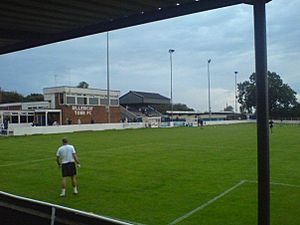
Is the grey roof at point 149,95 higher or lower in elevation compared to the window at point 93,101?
higher

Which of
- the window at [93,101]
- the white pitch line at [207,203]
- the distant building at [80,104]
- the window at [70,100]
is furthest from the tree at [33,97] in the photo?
the white pitch line at [207,203]

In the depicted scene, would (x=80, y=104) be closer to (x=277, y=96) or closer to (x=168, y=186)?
(x=168, y=186)

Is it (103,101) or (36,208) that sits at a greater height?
(103,101)

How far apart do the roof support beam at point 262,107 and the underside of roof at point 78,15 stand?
292 millimetres

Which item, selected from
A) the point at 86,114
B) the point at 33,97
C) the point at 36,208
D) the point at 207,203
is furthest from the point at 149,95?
the point at 36,208

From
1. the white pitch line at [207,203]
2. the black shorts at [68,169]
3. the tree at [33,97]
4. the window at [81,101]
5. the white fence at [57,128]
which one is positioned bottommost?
the white pitch line at [207,203]

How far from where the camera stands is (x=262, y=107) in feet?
16.9

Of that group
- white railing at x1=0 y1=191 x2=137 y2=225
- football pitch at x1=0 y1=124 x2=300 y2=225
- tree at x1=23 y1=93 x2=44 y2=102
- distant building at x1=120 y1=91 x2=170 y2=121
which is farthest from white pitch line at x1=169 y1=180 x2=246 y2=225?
tree at x1=23 y1=93 x2=44 y2=102

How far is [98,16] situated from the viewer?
276 inches

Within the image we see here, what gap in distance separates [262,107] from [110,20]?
11.1ft

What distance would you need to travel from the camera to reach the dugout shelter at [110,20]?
5.10 m

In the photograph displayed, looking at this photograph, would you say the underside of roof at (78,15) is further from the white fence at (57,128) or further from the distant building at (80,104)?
the distant building at (80,104)

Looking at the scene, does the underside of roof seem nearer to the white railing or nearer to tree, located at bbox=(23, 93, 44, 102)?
the white railing

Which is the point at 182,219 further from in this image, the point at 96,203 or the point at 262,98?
the point at 262,98
